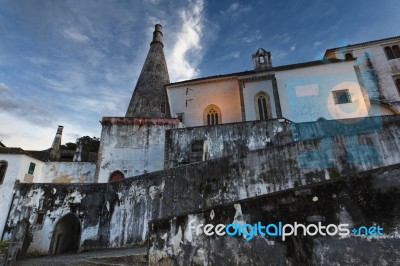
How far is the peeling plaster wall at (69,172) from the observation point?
22250 millimetres

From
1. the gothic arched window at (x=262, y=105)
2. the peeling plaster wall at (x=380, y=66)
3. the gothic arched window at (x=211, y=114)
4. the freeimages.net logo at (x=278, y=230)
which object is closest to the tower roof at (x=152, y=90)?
the gothic arched window at (x=211, y=114)

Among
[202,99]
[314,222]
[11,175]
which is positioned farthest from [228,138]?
[11,175]

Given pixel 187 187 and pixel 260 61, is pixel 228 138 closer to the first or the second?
pixel 187 187

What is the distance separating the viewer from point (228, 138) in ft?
41.2

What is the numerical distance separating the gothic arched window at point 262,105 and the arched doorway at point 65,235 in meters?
14.5

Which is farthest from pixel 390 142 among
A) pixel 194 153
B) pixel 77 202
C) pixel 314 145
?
pixel 77 202

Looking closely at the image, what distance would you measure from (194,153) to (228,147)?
1.83 m

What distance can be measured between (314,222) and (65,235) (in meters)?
14.2

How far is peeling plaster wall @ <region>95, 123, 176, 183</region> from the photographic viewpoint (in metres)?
17.0

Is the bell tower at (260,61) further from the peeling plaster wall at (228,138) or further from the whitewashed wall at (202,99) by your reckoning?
the peeling plaster wall at (228,138)

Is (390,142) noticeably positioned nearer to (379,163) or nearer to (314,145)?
(379,163)

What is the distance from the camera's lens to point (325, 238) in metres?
3.06

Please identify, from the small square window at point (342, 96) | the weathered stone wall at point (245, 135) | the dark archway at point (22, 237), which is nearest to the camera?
the dark archway at point (22, 237)

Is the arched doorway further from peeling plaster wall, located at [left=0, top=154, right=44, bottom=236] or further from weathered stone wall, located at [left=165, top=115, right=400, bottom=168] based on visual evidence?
weathered stone wall, located at [left=165, top=115, right=400, bottom=168]
